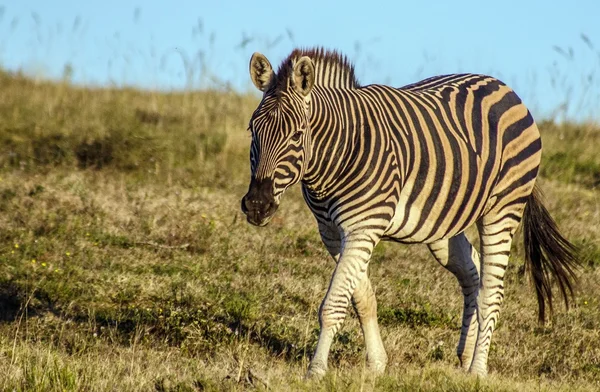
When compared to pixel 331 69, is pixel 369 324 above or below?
below

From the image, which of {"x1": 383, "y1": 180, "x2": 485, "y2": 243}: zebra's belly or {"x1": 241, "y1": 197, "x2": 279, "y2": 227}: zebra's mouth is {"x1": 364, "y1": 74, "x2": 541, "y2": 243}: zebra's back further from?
{"x1": 241, "y1": 197, "x2": 279, "y2": 227}: zebra's mouth

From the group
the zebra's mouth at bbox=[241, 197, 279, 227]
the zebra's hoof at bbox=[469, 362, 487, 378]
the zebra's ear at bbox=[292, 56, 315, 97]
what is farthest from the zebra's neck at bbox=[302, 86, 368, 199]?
the zebra's hoof at bbox=[469, 362, 487, 378]

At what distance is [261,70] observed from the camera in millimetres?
5660

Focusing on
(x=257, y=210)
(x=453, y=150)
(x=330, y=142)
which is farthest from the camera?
(x=453, y=150)

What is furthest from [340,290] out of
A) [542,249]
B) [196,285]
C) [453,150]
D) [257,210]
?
[196,285]

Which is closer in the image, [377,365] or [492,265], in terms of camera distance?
[377,365]

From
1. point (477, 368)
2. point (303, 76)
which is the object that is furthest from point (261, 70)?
point (477, 368)

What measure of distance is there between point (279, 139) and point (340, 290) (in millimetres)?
944

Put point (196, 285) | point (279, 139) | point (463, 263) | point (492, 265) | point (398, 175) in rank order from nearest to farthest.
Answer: point (279, 139)
point (398, 175)
point (492, 265)
point (463, 263)
point (196, 285)

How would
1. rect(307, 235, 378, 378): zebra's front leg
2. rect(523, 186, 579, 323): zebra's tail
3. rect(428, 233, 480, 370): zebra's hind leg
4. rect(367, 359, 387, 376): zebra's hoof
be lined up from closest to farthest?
rect(307, 235, 378, 378): zebra's front leg, rect(367, 359, 387, 376): zebra's hoof, rect(428, 233, 480, 370): zebra's hind leg, rect(523, 186, 579, 323): zebra's tail

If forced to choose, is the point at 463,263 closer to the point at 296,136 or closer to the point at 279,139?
the point at 296,136

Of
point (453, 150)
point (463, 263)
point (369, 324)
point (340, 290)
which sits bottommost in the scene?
point (369, 324)

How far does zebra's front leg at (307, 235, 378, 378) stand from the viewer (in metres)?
5.53

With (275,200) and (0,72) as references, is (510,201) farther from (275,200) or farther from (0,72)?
(0,72)
